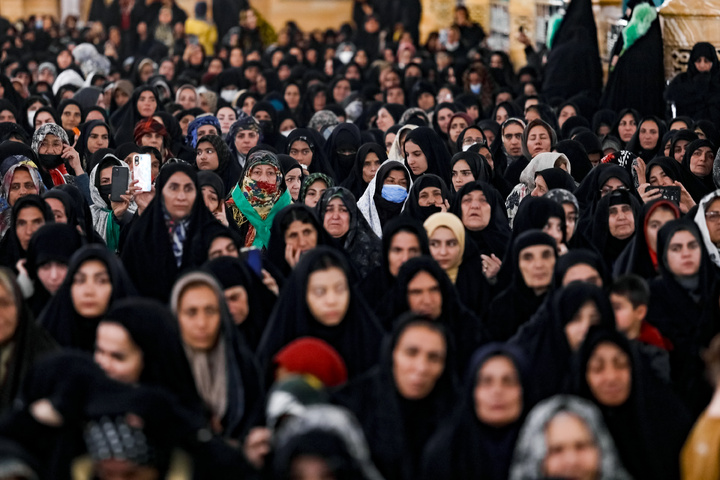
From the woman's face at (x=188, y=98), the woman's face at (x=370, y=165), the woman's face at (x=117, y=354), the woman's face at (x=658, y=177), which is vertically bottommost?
the woman's face at (x=117, y=354)

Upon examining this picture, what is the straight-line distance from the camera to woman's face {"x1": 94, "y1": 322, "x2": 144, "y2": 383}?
12.6 ft

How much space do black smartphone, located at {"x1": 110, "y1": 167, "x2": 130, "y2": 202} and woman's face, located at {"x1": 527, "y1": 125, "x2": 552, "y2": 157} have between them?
8.81 ft

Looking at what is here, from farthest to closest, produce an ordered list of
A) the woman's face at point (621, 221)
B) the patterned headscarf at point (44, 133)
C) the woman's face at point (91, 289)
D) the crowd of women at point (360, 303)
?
1. the patterned headscarf at point (44, 133)
2. the woman's face at point (621, 221)
3. the woman's face at point (91, 289)
4. the crowd of women at point (360, 303)

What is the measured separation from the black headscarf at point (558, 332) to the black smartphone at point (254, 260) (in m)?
1.35

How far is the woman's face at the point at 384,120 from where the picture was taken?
10.5 meters

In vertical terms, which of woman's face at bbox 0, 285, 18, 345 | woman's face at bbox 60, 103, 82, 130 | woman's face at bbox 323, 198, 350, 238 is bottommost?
woman's face at bbox 0, 285, 18, 345

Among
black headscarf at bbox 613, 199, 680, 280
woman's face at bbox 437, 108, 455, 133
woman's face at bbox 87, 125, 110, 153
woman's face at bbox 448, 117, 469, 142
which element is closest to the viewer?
black headscarf at bbox 613, 199, 680, 280

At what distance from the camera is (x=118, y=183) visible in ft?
23.0

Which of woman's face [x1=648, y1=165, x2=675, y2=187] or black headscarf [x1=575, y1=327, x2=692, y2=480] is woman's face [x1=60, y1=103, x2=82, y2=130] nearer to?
woman's face [x1=648, y1=165, x2=675, y2=187]

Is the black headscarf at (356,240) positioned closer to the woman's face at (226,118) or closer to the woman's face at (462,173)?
the woman's face at (462,173)

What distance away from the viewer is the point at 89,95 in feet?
38.5

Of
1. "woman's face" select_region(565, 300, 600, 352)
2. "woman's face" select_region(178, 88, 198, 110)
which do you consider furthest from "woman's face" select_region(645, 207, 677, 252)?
"woman's face" select_region(178, 88, 198, 110)

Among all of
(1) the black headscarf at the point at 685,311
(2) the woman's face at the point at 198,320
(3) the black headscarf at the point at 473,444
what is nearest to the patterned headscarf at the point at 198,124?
(1) the black headscarf at the point at 685,311

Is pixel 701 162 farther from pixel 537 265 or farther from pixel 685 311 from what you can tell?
pixel 537 265
